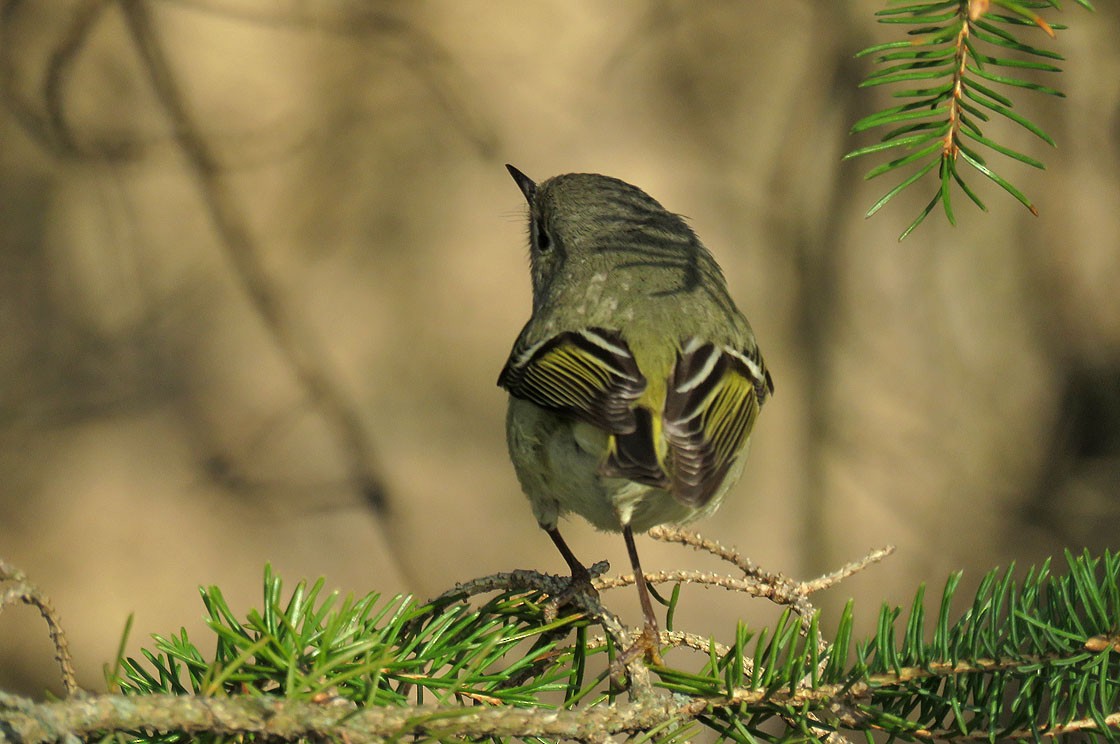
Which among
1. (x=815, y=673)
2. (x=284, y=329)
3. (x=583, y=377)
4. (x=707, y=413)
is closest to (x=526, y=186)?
(x=583, y=377)

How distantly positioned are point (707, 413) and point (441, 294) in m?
2.31

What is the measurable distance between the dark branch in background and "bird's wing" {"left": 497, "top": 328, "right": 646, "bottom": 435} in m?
1.92

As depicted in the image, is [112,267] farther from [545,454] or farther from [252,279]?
[545,454]

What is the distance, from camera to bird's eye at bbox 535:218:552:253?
7.91ft

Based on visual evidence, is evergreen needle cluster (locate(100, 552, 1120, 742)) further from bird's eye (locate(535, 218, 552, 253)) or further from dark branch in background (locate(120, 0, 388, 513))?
dark branch in background (locate(120, 0, 388, 513))

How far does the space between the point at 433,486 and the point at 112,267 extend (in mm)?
1370

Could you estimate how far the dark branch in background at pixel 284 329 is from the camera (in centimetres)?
382

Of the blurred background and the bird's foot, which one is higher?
the blurred background

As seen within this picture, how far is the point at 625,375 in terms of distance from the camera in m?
1.71

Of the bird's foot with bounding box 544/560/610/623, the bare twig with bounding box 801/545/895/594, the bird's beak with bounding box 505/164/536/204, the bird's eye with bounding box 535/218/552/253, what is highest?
the bird's beak with bounding box 505/164/536/204

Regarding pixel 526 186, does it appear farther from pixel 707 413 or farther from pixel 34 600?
pixel 34 600

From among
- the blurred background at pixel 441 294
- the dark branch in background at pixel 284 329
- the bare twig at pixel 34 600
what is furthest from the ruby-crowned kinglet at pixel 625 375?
the dark branch in background at pixel 284 329

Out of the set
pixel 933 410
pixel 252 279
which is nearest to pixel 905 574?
pixel 933 410

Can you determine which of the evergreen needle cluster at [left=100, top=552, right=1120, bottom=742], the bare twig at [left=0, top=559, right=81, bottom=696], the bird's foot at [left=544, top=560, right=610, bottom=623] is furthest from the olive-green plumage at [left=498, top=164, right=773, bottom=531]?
the bare twig at [left=0, top=559, right=81, bottom=696]
